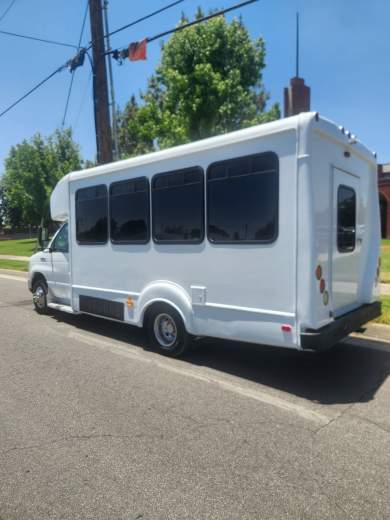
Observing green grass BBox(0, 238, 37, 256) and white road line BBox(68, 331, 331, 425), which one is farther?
green grass BBox(0, 238, 37, 256)

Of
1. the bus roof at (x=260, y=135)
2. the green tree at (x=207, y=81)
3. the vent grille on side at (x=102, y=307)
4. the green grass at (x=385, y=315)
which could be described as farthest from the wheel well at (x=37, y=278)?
the green tree at (x=207, y=81)

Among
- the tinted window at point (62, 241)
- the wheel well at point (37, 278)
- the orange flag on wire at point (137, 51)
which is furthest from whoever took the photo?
the orange flag on wire at point (137, 51)

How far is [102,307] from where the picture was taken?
21.7 ft

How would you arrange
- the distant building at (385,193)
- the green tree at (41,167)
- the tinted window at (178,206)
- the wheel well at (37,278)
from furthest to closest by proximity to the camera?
the green tree at (41,167) < the distant building at (385,193) < the wheel well at (37,278) < the tinted window at (178,206)

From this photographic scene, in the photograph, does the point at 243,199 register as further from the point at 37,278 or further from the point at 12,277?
the point at 12,277

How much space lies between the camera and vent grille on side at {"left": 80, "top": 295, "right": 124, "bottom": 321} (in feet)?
20.6

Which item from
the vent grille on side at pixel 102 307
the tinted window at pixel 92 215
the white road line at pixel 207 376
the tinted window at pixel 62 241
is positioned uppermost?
the tinted window at pixel 92 215

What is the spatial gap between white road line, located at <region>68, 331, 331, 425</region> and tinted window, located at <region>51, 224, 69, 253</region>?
167 centimetres

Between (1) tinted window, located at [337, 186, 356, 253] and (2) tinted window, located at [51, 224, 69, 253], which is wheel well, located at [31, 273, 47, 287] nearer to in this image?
(2) tinted window, located at [51, 224, 69, 253]

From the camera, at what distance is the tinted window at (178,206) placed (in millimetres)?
5090

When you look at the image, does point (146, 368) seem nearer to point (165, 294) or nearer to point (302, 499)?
point (165, 294)

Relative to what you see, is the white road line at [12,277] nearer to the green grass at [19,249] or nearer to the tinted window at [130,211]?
the green grass at [19,249]

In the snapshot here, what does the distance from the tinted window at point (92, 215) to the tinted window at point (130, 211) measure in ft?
0.71

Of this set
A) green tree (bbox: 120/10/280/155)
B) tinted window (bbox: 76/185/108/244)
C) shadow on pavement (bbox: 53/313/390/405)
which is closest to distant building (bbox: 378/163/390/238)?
green tree (bbox: 120/10/280/155)
